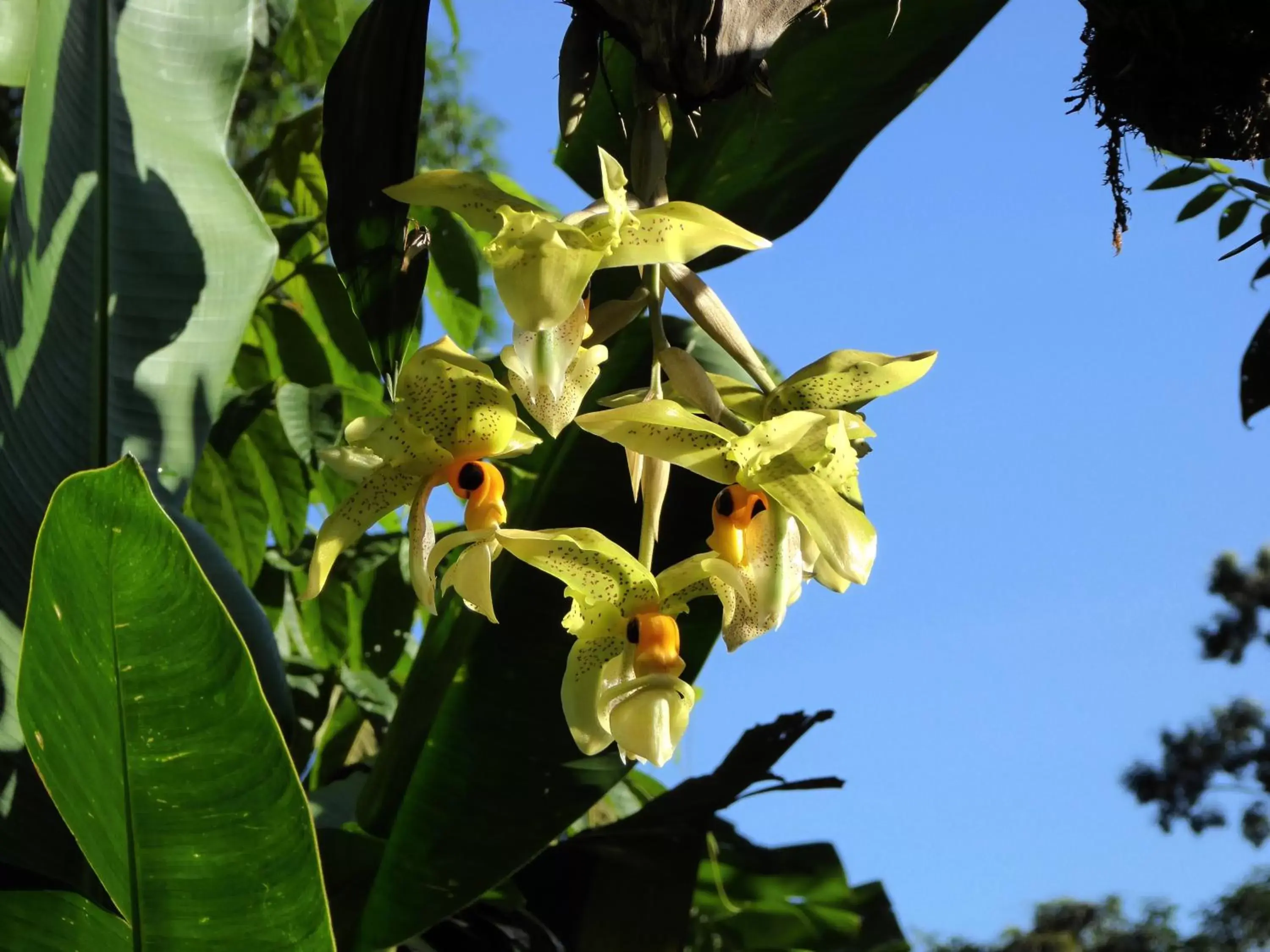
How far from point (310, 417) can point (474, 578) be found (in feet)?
2.39

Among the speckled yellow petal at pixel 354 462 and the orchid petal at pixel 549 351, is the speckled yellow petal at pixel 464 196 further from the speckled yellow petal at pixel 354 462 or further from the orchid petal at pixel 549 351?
the speckled yellow petal at pixel 354 462

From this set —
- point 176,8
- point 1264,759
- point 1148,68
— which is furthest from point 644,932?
point 1264,759

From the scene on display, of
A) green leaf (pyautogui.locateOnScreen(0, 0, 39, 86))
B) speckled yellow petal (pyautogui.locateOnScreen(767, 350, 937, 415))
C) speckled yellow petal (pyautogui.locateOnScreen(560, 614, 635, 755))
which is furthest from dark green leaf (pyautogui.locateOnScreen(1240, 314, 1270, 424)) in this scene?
green leaf (pyautogui.locateOnScreen(0, 0, 39, 86))

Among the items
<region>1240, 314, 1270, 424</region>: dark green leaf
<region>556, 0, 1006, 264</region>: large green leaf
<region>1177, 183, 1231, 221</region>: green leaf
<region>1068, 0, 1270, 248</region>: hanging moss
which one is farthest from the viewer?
<region>1177, 183, 1231, 221</region>: green leaf

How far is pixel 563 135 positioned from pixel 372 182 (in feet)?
0.61

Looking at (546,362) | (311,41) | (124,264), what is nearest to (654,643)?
(546,362)

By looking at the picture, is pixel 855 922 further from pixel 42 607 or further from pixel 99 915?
pixel 42 607

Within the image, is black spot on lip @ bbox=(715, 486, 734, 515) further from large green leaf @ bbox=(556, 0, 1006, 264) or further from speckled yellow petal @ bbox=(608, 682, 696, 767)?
large green leaf @ bbox=(556, 0, 1006, 264)

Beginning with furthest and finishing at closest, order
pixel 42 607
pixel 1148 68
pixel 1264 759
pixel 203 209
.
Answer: pixel 1264 759 → pixel 203 209 → pixel 1148 68 → pixel 42 607

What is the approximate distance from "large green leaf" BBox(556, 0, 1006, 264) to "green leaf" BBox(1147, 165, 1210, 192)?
341 millimetres

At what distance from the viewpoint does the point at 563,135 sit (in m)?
0.70

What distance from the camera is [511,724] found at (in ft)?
3.64

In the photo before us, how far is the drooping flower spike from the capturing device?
0.61m

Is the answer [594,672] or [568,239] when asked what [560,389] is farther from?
[594,672]
